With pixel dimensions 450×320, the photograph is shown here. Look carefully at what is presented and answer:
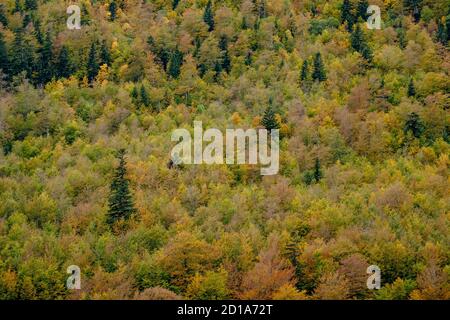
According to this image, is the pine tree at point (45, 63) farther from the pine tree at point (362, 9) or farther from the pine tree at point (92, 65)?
the pine tree at point (362, 9)

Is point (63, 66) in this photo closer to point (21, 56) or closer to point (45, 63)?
point (45, 63)

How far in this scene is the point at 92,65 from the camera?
83.5 m

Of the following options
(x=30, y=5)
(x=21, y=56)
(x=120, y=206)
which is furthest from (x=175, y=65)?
(x=120, y=206)

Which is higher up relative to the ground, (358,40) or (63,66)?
(358,40)

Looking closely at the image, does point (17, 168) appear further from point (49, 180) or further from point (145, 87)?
point (145, 87)

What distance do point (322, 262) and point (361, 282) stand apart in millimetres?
3294

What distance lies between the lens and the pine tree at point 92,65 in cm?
8331

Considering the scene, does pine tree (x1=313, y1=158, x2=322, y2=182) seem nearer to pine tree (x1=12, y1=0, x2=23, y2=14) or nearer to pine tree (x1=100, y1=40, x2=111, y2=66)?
pine tree (x1=100, y1=40, x2=111, y2=66)

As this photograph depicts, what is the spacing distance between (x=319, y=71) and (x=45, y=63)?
4375 cm

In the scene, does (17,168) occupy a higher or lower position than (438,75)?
lower

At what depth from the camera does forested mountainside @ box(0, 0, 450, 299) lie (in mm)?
40750

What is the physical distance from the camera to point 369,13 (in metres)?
99.5
